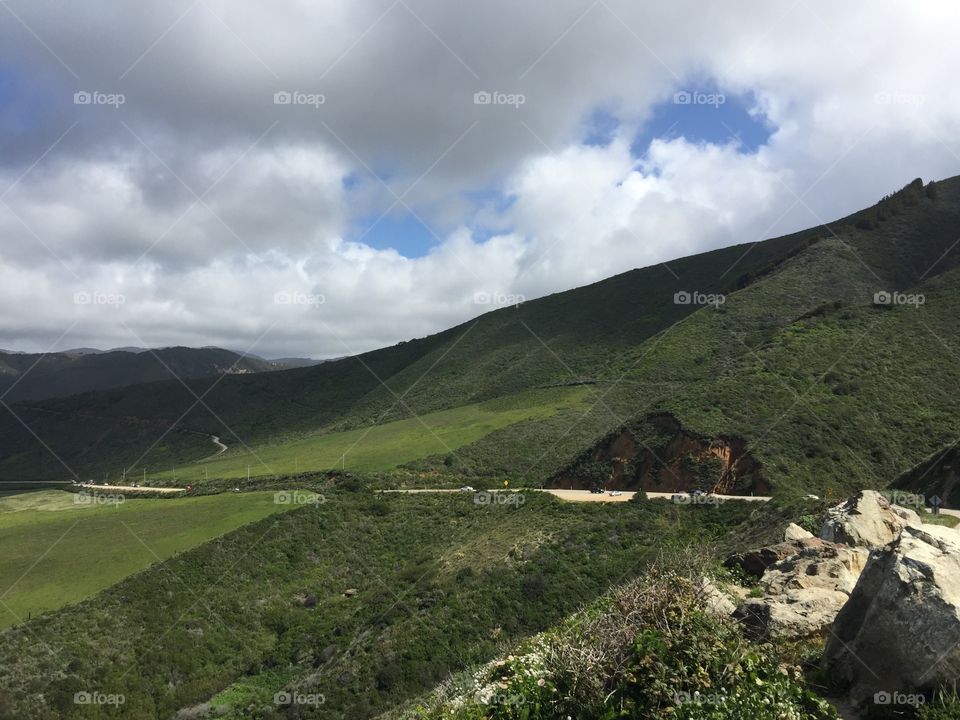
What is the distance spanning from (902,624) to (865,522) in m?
8.60

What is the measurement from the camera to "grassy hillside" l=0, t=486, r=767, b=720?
21172mm

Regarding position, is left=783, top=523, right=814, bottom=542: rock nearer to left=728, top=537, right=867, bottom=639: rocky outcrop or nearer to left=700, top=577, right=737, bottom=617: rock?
left=728, top=537, right=867, bottom=639: rocky outcrop

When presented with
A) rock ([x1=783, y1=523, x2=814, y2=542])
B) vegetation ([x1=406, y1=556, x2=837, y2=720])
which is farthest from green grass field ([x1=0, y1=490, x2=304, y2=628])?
rock ([x1=783, y1=523, x2=814, y2=542])

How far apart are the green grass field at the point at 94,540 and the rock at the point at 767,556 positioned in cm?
2892

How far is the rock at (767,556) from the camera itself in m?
13.3

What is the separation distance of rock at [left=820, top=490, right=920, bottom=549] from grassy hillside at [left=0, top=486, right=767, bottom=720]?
6532 mm

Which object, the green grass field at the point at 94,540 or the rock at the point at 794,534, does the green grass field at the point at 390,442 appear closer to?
the green grass field at the point at 94,540

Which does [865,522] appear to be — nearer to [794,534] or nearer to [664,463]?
[794,534]

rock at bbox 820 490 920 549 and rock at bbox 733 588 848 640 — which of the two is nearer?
rock at bbox 733 588 848 640

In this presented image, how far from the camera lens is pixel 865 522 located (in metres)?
14.2

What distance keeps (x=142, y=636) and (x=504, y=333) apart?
300 feet

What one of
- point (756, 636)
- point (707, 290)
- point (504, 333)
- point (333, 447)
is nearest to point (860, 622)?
point (756, 636)

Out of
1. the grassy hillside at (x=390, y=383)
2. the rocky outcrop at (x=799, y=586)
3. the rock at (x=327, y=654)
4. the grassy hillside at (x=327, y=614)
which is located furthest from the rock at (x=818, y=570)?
the grassy hillside at (x=390, y=383)

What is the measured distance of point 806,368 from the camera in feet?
138
